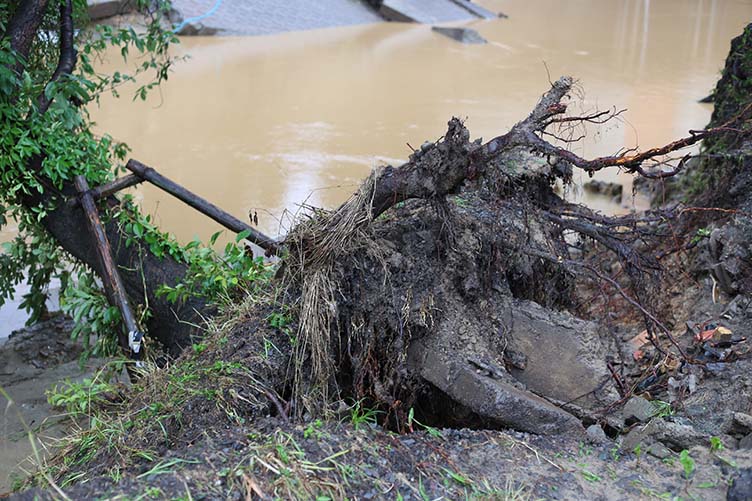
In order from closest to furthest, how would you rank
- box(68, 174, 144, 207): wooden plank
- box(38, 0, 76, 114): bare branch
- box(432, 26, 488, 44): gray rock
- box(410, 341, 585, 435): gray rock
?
box(410, 341, 585, 435): gray rock → box(68, 174, 144, 207): wooden plank → box(38, 0, 76, 114): bare branch → box(432, 26, 488, 44): gray rock

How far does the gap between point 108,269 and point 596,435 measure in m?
2.69

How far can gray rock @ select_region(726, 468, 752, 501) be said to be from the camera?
226cm

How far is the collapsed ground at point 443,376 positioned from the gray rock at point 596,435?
0.4 inches

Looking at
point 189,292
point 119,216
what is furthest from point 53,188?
point 189,292

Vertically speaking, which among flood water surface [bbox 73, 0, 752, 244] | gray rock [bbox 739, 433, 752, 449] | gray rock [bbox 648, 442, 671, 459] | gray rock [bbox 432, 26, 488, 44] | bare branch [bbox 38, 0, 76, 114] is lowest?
flood water surface [bbox 73, 0, 752, 244]

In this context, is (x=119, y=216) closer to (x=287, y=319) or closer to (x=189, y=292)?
(x=189, y=292)

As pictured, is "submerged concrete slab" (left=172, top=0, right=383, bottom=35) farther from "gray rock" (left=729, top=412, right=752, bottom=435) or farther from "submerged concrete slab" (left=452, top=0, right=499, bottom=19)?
"gray rock" (left=729, top=412, right=752, bottom=435)

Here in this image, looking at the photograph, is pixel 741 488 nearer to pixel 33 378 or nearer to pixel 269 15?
pixel 33 378

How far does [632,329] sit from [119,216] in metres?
3.03

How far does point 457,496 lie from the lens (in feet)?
7.90

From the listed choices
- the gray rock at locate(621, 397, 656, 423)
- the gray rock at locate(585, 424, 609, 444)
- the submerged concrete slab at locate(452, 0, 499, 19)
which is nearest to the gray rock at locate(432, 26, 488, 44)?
the submerged concrete slab at locate(452, 0, 499, 19)

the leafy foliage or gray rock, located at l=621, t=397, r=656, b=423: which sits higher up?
the leafy foliage

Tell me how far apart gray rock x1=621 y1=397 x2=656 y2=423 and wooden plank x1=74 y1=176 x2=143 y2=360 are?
A: 2405 mm

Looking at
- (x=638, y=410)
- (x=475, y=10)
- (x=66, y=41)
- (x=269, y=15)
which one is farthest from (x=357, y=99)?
(x=475, y=10)
